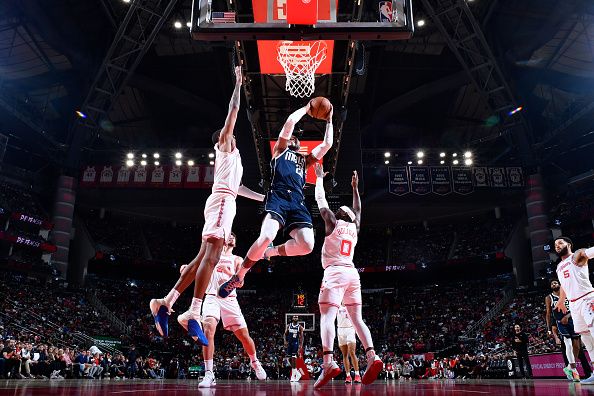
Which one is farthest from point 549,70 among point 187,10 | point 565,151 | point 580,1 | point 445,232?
point 187,10

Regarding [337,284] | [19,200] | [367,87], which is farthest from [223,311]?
[19,200]

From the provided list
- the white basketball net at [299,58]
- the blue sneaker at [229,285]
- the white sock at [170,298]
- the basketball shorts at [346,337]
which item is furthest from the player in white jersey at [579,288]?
the white basketball net at [299,58]

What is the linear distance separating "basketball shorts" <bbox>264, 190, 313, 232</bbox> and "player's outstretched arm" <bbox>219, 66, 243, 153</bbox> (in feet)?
2.54

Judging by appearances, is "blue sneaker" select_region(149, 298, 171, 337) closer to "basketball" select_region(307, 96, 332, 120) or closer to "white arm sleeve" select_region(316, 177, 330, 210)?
"white arm sleeve" select_region(316, 177, 330, 210)

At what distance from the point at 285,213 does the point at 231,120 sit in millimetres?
1197

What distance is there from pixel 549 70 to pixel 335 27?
23.2 metres

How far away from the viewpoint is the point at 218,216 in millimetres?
5176

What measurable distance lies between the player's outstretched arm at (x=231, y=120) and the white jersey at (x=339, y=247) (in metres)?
1.79

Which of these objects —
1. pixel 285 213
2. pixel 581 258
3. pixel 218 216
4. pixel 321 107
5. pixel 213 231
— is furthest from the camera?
pixel 581 258

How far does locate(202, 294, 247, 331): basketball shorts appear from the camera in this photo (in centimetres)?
740

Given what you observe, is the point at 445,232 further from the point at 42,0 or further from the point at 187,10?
the point at 42,0

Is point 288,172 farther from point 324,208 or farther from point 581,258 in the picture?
point 581,258

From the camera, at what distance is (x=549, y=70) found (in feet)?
85.4

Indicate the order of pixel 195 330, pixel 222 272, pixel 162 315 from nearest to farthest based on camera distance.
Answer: pixel 195 330, pixel 162 315, pixel 222 272
